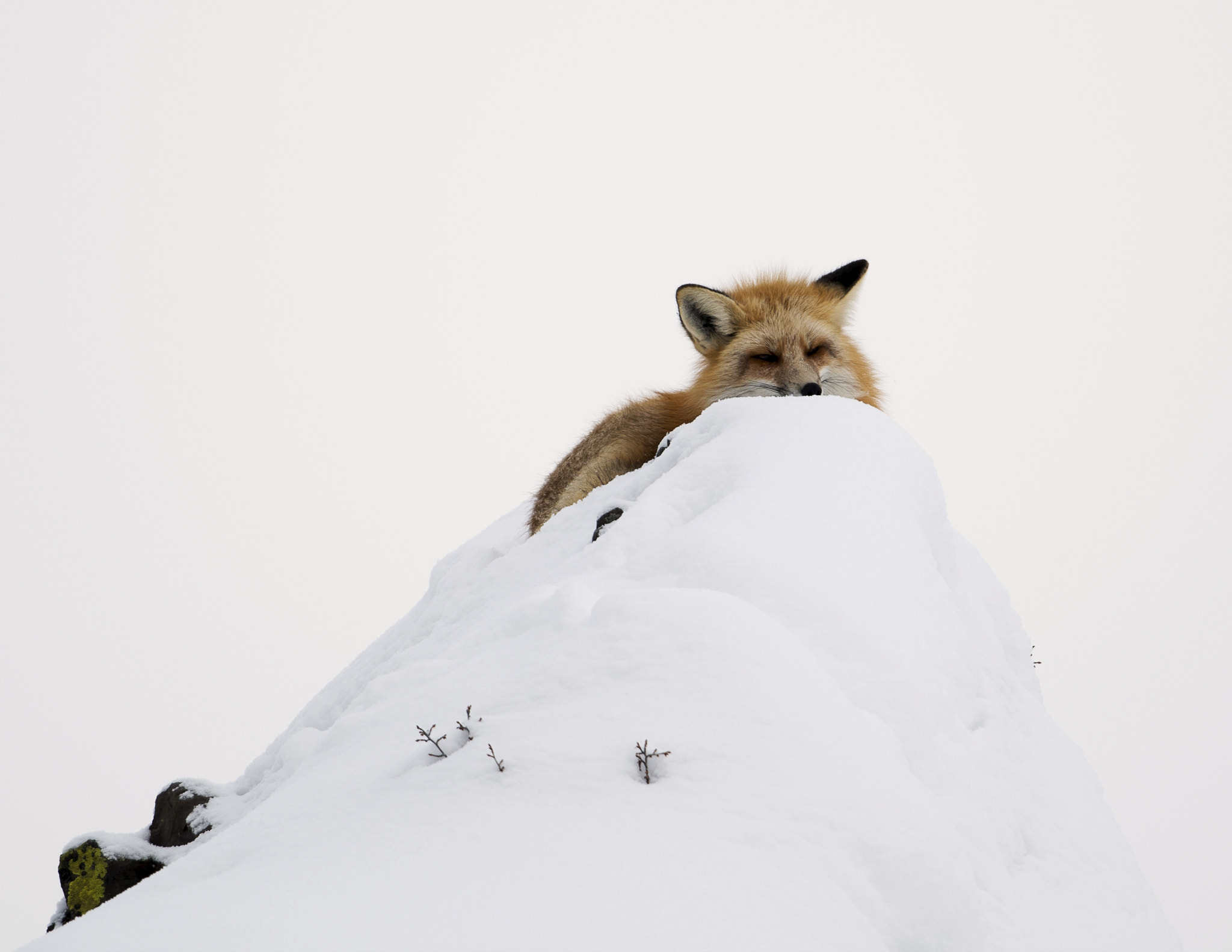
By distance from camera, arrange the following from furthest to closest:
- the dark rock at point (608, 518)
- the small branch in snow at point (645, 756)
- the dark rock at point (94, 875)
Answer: the dark rock at point (94, 875), the dark rock at point (608, 518), the small branch in snow at point (645, 756)

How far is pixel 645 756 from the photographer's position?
2.14 metres

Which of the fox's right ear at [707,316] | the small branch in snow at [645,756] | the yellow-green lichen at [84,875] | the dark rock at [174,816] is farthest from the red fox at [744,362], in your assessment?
the small branch in snow at [645,756]

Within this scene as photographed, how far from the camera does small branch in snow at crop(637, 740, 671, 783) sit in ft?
6.94

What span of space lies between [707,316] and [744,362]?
1.86 feet

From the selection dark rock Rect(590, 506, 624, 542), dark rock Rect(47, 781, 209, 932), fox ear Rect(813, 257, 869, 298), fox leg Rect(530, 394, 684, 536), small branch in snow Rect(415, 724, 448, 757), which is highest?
fox ear Rect(813, 257, 869, 298)

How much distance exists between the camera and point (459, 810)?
6.90ft

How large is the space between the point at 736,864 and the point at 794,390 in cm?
411

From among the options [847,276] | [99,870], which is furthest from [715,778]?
[847,276]

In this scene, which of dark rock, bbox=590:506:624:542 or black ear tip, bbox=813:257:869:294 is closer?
dark rock, bbox=590:506:624:542

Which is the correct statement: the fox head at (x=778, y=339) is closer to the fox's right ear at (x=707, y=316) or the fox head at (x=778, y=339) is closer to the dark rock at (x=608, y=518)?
the fox's right ear at (x=707, y=316)

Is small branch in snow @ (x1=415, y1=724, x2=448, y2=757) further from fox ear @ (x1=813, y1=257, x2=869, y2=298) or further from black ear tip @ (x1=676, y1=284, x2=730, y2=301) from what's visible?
fox ear @ (x1=813, y1=257, x2=869, y2=298)

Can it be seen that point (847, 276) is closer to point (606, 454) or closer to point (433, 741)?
point (606, 454)

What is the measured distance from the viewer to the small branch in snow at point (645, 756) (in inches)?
83.3

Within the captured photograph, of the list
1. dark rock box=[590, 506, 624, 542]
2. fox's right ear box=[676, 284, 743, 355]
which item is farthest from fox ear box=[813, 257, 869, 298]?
dark rock box=[590, 506, 624, 542]
